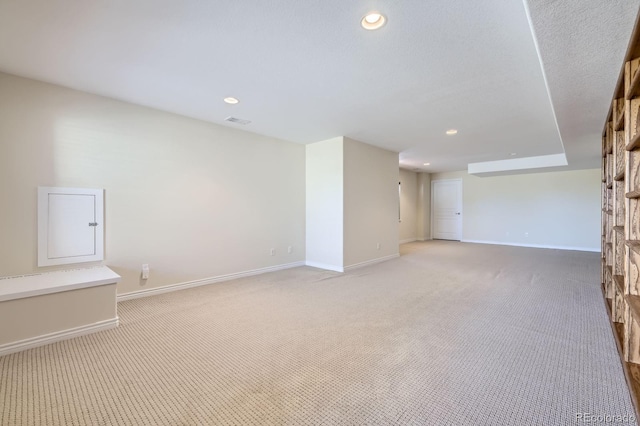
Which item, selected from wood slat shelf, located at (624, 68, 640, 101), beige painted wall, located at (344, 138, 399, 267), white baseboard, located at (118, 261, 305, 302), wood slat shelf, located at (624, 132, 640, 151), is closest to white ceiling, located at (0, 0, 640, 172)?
wood slat shelf, located at (624, 68, 640, 101)

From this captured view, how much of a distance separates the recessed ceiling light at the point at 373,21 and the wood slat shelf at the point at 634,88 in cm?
141

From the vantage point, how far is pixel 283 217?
483 centimetres

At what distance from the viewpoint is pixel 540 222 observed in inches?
291

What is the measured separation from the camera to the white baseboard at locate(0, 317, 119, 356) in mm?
2053

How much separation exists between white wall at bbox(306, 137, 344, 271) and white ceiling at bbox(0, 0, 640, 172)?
1091 millimetres

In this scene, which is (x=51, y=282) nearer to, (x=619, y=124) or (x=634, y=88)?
(x=634, y=88)

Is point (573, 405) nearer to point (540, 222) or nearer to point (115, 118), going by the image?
point (115, 118)

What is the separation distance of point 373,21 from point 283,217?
3.46 m

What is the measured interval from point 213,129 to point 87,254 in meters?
2.15

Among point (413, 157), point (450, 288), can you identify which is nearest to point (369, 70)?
point (450, 288)

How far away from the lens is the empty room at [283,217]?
1585mm

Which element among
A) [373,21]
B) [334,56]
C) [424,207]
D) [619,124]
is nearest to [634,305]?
[619,124]

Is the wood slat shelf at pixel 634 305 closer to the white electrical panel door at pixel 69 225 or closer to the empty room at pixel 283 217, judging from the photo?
the empty room at pixel 283 217

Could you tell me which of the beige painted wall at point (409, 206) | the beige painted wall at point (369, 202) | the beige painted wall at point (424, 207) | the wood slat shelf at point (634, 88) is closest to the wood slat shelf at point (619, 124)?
the wood slat shelf at point (634, 88)
